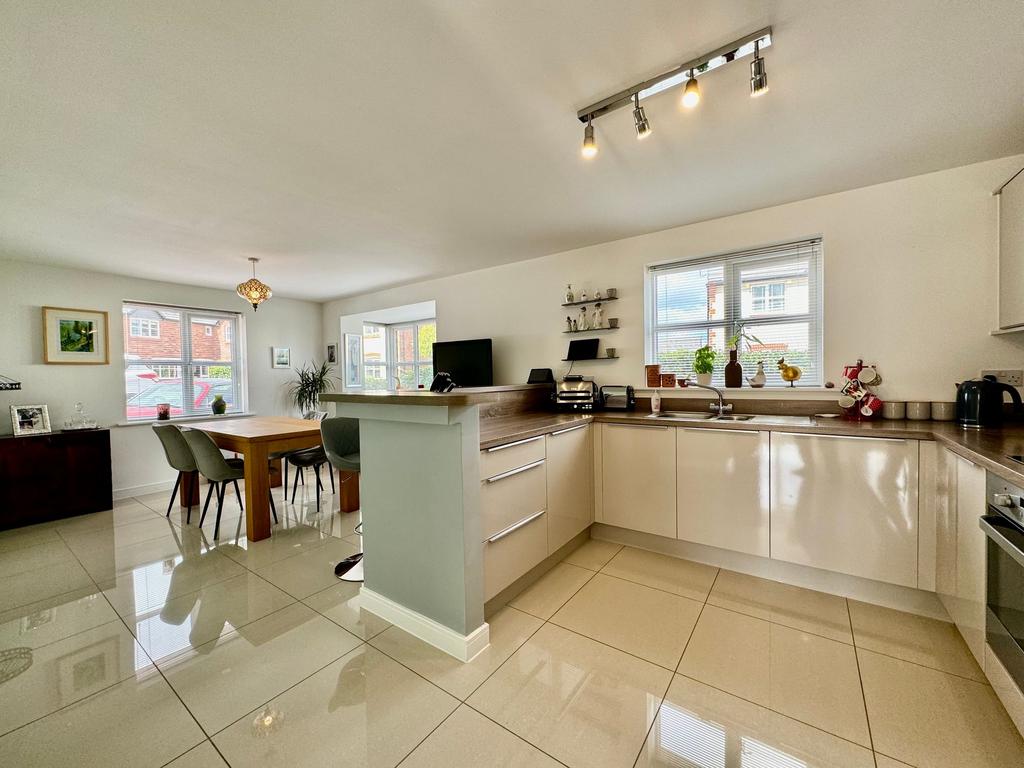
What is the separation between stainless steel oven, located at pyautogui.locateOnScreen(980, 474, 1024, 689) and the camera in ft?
3.93

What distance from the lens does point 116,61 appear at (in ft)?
4.62

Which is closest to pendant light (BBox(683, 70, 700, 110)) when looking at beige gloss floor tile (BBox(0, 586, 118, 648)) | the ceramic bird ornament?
the ceramic bird ornament

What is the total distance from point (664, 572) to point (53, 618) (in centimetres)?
340

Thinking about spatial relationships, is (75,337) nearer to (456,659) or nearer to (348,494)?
(348,494)

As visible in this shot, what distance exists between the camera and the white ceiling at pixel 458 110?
1.28 metres

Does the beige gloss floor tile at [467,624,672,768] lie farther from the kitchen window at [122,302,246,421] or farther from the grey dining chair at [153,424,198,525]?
the kitchen window at [122,302,246,421]

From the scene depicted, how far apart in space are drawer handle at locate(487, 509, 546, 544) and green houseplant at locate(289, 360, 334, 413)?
15.2ft

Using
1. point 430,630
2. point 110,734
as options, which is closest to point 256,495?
point 110,734

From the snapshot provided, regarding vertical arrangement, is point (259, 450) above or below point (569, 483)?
above

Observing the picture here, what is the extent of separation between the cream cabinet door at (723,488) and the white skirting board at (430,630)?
1.45 meters

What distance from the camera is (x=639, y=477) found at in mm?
2648

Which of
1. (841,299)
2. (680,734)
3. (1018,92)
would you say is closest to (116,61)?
(680,734)

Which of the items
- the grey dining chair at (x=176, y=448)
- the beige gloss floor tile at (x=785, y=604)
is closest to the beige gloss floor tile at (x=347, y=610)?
the beige gloss floor tile at (x=785, y=604)

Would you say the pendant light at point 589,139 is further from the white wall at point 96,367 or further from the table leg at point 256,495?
the white wall at point 96,367
